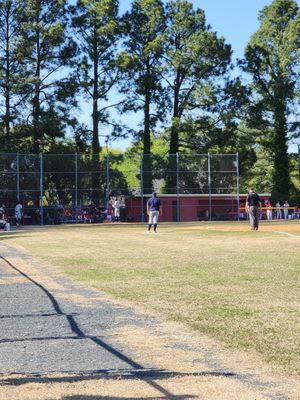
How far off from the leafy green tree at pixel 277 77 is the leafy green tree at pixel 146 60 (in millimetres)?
9513

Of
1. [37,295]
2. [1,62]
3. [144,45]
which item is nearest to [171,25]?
[144,45]

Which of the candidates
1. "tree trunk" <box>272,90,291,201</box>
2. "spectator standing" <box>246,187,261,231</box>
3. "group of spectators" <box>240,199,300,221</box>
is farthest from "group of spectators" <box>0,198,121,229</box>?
"spectator standing" <box>246,187,261,231</box>

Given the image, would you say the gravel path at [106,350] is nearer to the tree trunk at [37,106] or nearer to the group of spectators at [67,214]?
the group of spectators at [67,214]

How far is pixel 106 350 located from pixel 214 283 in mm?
4547

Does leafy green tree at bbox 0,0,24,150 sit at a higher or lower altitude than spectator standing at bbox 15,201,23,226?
higher

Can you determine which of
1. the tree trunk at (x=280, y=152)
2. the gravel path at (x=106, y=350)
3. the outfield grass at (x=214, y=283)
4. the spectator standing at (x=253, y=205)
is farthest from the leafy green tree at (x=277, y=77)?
the gravel path at (x=106, y=350)

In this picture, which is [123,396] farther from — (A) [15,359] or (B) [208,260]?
(B) [208,260]

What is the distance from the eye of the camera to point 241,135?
186 feet

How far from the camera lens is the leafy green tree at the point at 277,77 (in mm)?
57375

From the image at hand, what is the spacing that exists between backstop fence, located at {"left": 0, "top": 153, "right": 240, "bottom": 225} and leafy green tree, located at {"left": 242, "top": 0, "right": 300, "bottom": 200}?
10.5m

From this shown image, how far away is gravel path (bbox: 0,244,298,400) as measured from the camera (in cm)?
487

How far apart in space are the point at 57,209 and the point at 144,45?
20761 millimetres

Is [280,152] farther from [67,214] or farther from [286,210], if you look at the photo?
[67,214]

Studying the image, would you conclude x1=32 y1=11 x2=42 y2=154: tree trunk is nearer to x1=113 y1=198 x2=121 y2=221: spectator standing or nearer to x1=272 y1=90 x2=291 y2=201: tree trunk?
x1=113 y1=198 x2=121 y2=221: spectator standing
